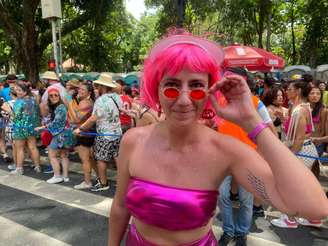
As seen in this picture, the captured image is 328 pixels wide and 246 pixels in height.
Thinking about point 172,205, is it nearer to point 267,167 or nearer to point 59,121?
point 267,167

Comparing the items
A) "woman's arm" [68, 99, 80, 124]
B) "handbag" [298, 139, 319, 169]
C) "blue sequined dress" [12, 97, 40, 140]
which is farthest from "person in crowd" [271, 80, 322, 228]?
"blue sequined dress" [12, 97, 40, 140]

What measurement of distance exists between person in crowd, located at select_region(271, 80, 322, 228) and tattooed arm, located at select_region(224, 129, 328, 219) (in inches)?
108

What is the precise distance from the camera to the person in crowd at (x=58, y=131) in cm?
568

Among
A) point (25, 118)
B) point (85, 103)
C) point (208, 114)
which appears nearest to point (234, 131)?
point (208, 114)

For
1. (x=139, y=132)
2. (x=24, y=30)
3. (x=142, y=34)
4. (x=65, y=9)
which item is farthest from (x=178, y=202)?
(x=142, y=34)

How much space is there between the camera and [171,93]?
1.41 m

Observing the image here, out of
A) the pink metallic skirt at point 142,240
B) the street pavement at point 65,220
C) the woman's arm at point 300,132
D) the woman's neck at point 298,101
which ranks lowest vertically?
the street pavement at point 65,220

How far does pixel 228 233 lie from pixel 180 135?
2.38 metres

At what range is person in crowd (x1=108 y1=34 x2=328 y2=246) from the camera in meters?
1.31

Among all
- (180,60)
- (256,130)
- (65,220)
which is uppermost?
(180,60)

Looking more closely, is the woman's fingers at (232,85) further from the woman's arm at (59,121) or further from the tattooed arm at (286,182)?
the woman's arm at (59,121)

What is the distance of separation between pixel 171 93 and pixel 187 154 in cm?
30

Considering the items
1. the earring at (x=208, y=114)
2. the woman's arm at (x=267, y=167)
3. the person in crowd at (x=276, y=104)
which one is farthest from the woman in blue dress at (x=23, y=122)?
the woman's arm at (x=267, y=167)

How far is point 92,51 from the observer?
84.1ft
